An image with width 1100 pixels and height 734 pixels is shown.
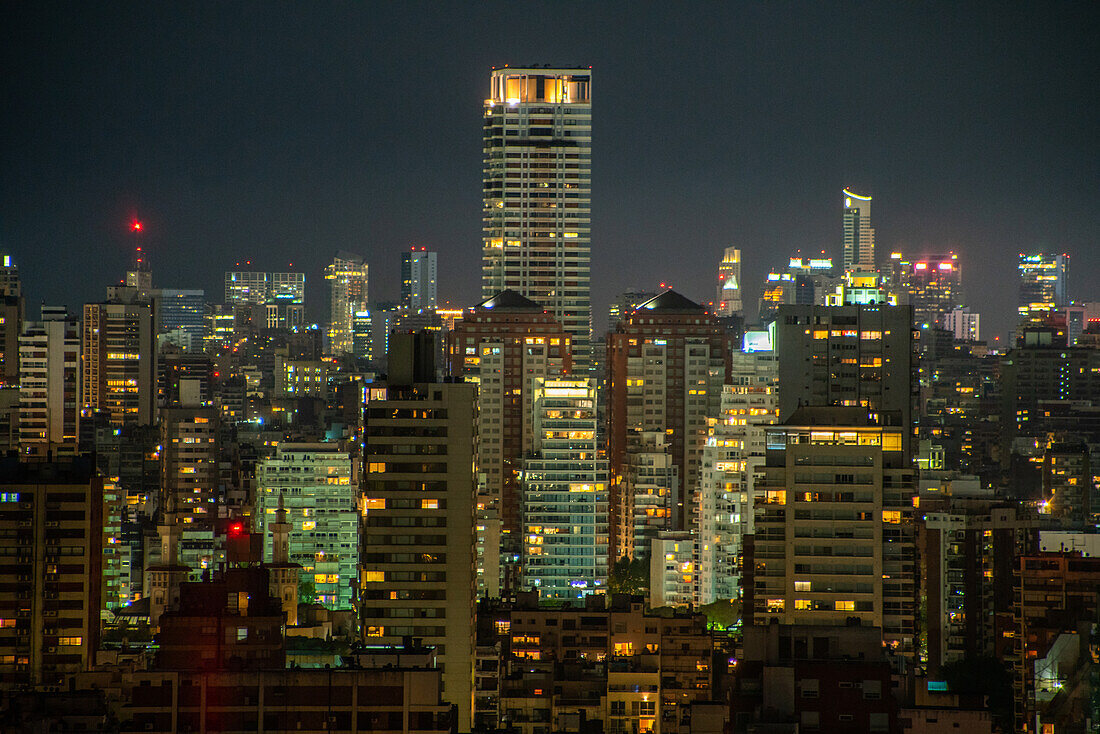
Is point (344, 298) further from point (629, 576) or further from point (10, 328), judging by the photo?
point (629, 576)

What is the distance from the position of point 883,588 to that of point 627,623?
7139 mm

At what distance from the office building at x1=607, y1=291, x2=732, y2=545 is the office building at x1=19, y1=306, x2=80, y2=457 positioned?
59.6 ft

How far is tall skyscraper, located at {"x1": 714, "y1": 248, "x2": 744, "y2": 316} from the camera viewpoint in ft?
260

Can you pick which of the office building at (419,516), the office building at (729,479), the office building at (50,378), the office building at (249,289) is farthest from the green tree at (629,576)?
the office building at (249,289)

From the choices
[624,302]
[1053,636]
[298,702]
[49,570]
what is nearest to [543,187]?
[624,302]

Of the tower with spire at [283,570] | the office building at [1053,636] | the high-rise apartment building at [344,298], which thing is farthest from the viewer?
the high-rise apartment building at [344,298]

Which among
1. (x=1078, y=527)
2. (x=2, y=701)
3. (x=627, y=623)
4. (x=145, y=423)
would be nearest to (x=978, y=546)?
(x=1078, y=527)

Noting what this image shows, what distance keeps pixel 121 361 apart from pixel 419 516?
49036 millimetres

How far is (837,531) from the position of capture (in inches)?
1178

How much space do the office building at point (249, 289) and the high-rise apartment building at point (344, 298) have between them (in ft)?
11.6

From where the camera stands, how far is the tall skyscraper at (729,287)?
260 ft

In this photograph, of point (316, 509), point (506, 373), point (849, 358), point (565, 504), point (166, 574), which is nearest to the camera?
point (849, 358)

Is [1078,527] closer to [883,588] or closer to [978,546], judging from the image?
[978,546]

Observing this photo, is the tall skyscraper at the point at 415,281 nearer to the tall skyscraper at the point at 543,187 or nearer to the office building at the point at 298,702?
the tall skyscraper at the point at 543,187
